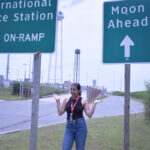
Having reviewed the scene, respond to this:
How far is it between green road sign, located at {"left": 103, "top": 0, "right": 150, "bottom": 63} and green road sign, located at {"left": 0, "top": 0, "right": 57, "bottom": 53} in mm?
795

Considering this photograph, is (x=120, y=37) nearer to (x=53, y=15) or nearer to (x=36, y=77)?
(x=53, y=15)

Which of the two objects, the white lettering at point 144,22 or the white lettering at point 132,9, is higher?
the white lettering at point 132,9

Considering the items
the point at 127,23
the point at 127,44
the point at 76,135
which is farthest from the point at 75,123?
the point at 127,23

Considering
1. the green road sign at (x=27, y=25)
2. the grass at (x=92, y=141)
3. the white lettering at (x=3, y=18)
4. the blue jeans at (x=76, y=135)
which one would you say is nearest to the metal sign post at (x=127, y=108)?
the blue jeans at (x=76, y=135)

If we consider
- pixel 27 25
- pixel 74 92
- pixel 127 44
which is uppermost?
pixel 27 25

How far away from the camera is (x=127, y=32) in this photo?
3250mm

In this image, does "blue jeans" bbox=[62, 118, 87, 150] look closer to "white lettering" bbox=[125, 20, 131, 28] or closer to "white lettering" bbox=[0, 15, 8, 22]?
"white lettering" bbox=[125, 20, 131, 28]

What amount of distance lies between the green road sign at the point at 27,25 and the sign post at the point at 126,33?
79 centimetres

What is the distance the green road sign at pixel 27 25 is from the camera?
3200mm

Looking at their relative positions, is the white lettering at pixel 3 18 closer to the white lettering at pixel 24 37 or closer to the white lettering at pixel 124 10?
the white lettering at pixel 24 37

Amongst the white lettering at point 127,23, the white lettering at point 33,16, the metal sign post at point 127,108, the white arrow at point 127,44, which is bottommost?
the metal sign post at point 127,108

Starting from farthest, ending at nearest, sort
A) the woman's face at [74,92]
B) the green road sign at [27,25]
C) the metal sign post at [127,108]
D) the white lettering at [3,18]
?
the woman's face at [74,92]
the white lettering at [3,18]
the metal sign post at [127,108]
the green road sign at [27,25]

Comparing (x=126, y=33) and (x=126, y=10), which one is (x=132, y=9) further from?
(x=126, y=33)

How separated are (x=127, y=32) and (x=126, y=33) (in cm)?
2
